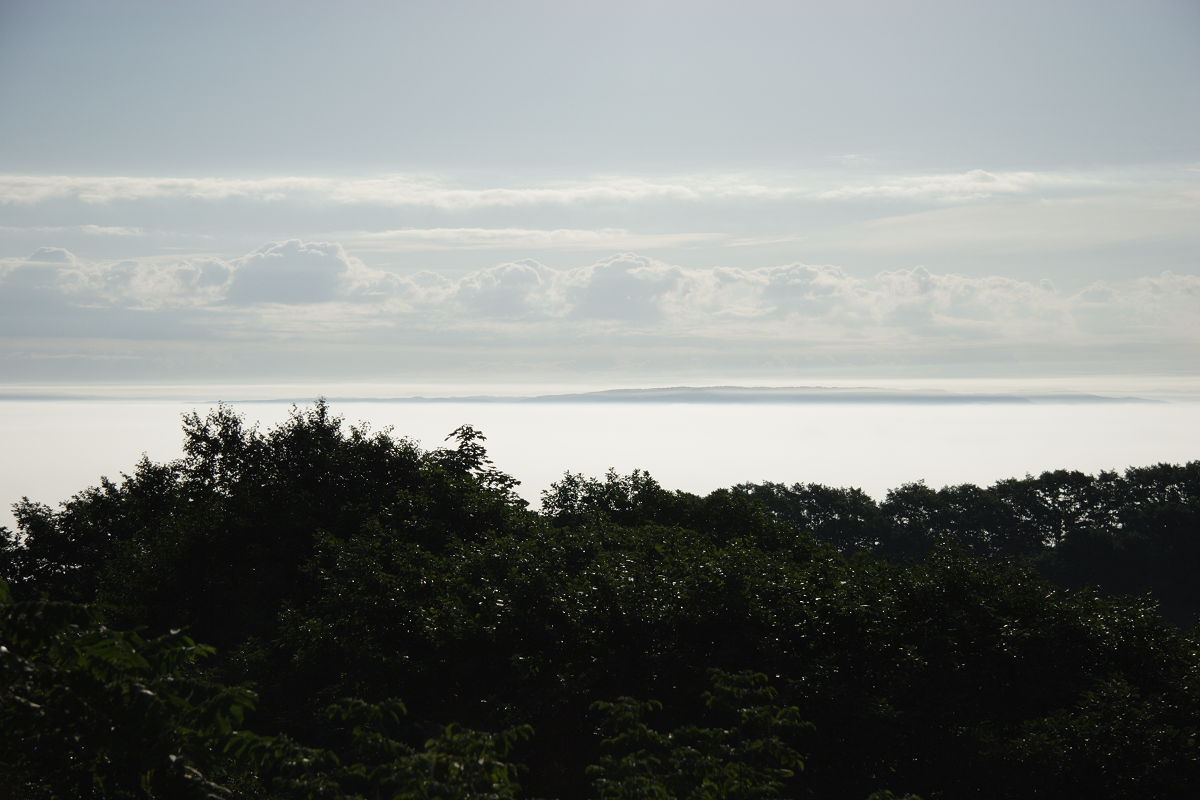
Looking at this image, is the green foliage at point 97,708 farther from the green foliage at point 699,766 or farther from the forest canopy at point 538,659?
the green foliage at point 699,766

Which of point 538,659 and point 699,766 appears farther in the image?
point 538,659

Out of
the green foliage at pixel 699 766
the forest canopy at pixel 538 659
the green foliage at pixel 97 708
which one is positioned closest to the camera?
the green foliage at pixel 97 708

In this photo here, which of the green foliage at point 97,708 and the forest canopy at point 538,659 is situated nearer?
the green foliage at point 97,708

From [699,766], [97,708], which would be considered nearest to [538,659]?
[699,766]

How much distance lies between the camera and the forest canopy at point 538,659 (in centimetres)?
810

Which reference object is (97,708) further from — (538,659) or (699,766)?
(538,659)

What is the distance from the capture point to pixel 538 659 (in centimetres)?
1966

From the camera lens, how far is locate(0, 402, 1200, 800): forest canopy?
810 centimetres

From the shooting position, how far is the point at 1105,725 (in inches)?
629

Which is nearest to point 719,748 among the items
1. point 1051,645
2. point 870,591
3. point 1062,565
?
point 870,591

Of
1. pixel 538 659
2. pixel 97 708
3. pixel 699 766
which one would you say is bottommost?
pixel 538 659

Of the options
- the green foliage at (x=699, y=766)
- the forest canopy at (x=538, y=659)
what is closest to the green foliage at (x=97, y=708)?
the forest canopy at (x=538, y=659)

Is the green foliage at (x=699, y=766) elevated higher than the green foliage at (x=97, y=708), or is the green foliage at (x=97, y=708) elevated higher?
the green foliage at (x=97, y=708)

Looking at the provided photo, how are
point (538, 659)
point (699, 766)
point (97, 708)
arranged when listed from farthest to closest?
1. point (538, 659)
2. point (699, 766)
3. point (97, 708)
